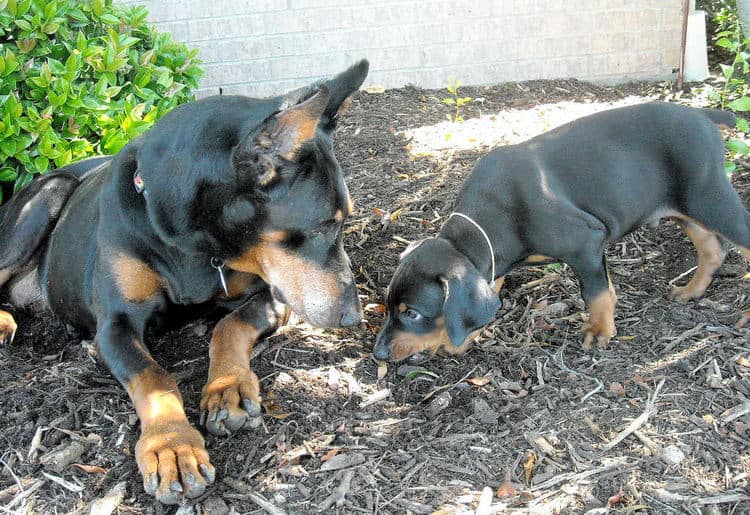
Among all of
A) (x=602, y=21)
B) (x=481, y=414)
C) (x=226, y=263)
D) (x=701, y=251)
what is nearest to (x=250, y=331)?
(x=226, y=263)

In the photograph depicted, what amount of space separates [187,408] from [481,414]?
1447 mm

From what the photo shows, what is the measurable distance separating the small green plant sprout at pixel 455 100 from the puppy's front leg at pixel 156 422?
14.4ft

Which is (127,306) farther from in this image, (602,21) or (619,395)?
(602,21)

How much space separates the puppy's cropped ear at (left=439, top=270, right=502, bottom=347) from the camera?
3824mm

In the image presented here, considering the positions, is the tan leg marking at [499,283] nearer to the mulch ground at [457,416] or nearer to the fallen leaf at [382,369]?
the mulch ground at [457,416]

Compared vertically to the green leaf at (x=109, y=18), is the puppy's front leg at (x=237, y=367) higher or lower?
lower

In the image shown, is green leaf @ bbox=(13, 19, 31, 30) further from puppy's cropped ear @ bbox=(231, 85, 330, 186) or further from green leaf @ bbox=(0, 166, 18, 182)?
puppy's cropped ear @ bbox=(231, 85, 330, 186)

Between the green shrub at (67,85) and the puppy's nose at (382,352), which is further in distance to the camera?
the green shrub at (67,85)

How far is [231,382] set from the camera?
3.55 metres

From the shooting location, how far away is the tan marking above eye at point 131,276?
376 centimetres

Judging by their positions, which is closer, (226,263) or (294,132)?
(294,132)

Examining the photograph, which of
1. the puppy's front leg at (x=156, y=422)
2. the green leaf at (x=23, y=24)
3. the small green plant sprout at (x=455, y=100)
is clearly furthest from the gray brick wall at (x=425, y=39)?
the puppy's front leg at (x=156, y=422)

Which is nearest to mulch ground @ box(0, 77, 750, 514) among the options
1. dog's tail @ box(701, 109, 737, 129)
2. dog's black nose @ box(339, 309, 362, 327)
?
dog's black nose @ box(339, 309, 362, 327)

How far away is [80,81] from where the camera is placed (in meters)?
5.57
